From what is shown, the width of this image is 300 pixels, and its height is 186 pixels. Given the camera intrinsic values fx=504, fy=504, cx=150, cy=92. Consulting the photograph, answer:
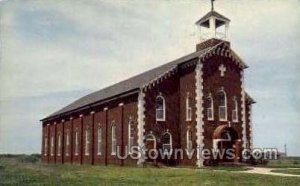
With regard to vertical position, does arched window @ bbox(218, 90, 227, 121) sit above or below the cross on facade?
below

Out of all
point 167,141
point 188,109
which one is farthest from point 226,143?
point 167,141

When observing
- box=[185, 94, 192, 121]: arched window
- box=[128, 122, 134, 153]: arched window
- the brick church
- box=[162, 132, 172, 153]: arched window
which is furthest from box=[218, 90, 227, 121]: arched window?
box=[128, 122, 134, 153]: arched window

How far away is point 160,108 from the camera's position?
24.5 meters

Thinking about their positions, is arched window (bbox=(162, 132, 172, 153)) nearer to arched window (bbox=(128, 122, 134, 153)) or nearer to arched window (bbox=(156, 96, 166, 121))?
arched window (bbox=(156, 96, 166, 121))

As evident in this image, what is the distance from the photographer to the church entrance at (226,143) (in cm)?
2344

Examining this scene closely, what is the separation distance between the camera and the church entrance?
23.4 m

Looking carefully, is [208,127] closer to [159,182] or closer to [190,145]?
[190,145]

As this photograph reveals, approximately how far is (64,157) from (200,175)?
19.6 m

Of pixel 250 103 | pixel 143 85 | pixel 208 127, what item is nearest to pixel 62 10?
pixel 143 85

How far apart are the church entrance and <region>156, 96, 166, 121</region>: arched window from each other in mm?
2673

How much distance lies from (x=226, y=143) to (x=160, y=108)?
358 centimetres

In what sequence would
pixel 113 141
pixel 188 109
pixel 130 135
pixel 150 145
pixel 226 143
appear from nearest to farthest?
pixel 150 145
pixel 226 143
pixel 188 109
pixel 130 135
pixel 113 141

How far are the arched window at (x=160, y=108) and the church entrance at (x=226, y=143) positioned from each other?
2.67m

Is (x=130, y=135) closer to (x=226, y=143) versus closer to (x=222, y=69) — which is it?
(x=226, y=143)
